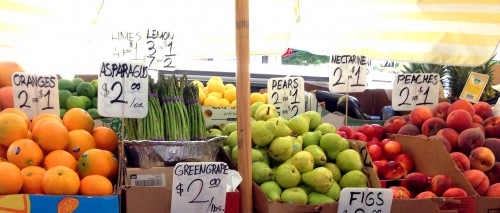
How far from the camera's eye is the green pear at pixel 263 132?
172 centimetres

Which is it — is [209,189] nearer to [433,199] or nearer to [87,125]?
[87,125]

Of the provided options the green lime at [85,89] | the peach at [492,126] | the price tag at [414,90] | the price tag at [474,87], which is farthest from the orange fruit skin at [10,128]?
the price tag at [474,87]

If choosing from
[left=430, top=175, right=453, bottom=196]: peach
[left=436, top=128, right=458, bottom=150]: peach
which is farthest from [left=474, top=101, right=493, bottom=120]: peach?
[left=430, top=175, right=453, bottom=196]: peach

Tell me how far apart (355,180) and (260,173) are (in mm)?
337

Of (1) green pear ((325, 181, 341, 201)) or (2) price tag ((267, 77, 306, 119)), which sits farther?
(2) price tag ((267, 77, 306, 119))

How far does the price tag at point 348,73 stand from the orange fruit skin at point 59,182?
1.41 m

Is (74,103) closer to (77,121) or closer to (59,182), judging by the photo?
(77,121)

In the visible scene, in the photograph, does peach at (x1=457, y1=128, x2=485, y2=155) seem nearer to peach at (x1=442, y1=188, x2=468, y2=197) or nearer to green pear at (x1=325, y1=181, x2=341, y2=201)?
peach at (x1=442, y1=188, x2=468, y2=197)

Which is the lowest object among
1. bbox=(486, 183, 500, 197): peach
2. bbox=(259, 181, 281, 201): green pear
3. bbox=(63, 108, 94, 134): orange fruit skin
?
bbox=(486, 183, 500, 197): peach

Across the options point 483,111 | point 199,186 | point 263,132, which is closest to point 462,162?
point 483,111

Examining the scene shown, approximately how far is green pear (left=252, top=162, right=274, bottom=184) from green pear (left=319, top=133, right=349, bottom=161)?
0.26m

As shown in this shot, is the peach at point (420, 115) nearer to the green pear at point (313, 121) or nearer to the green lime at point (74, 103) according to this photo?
the green pear at point (313, 121)

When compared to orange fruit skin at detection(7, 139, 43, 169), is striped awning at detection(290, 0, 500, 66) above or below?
above

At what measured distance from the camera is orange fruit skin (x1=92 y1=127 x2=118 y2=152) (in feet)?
5.65
